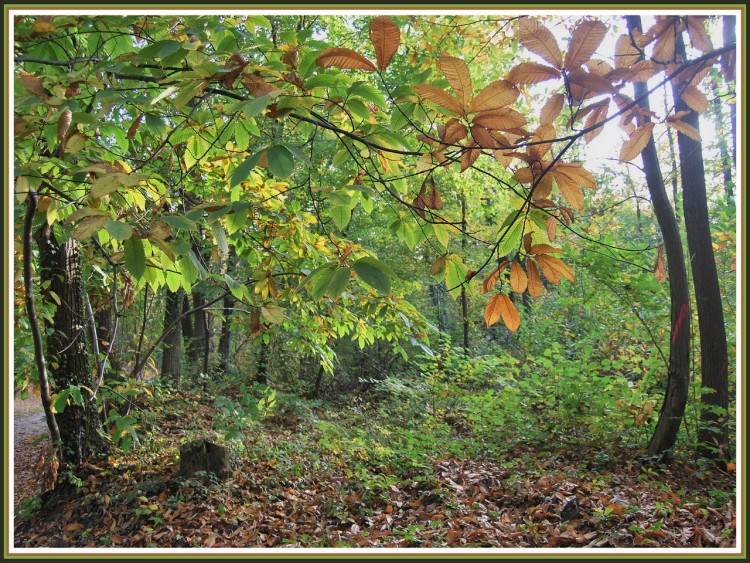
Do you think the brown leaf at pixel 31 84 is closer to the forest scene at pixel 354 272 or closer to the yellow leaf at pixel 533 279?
the forest scene at pixel 354 272

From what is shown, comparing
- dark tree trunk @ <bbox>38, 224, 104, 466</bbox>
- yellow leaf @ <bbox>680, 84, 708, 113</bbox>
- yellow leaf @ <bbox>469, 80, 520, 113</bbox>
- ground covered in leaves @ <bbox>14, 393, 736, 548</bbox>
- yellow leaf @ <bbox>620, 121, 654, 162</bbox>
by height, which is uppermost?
yellow leaf @ <bbox>680, 84, 708, 113</bbox>

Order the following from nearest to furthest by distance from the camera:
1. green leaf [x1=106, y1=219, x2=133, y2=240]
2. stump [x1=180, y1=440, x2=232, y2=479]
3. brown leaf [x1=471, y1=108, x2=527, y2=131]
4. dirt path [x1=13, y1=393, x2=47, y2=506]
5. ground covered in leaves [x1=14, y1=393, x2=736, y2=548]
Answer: green leaf [x1=106, y1=219, x2=133, y2=240], brown leaf [x1=471, y1=108, x2=527, y2=131], ground covered in leaves [x1=14, y1=393, x2=736, y2=548], stump [x1=180, y1=440, x2=232, y2=479], dirt path [x1=13, y1=393, x2=47, y2=506]

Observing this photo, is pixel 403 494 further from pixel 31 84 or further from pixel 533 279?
pixel 31 84

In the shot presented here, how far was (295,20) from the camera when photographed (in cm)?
689

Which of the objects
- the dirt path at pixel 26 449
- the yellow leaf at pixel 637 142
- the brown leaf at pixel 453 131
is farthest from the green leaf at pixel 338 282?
the dirt path at pixel 26 449

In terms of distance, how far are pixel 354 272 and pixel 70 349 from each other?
2.78m

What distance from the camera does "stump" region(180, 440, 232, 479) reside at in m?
3.61

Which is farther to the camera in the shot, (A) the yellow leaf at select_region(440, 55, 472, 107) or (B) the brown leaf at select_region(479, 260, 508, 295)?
(B) the brown leaf at select_region(479, 260, 508, 295)

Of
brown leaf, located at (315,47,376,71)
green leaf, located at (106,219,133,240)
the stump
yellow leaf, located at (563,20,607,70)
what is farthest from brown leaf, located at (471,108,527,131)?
the stump

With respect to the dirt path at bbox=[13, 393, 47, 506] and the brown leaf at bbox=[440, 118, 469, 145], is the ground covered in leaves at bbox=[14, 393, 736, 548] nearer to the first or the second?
the dirt path at bbox=[13, 393, 47, 506]

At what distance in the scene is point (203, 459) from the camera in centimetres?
363

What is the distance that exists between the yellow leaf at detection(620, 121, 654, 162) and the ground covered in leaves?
2191 mm

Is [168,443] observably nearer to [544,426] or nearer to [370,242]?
[544,426]

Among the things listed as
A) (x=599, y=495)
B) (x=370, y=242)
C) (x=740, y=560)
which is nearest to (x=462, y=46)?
(x=599, y=495)
